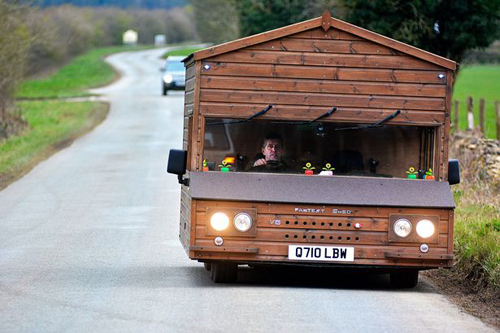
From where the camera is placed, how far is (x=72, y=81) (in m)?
63.2

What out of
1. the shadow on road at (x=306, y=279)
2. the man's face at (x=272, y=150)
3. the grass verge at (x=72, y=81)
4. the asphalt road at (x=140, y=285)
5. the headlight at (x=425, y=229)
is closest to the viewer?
the asphalt road at (x=140, y=285)

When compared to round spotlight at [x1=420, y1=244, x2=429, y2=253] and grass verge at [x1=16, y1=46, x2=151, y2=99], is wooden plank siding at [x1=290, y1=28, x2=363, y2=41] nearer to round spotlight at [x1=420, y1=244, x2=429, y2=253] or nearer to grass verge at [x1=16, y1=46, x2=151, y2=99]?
round spotlight at [x1=420, y1=244, x2=429, y2=253]

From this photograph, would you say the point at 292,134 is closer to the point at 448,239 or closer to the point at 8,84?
the point at 448,239

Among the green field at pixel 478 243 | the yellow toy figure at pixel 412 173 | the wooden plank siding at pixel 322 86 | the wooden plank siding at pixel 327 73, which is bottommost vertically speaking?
the green field at pixel 478 243

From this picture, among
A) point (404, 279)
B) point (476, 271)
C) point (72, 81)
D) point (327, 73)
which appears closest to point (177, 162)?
point (327, 73)

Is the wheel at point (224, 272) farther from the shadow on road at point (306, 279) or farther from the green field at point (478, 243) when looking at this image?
the green field at point (478, 243)

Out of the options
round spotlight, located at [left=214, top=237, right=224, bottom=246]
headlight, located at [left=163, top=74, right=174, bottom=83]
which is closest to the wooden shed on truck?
round spotlight, located at [left=214, top=237, right=224, bottom=246]

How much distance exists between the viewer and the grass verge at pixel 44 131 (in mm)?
25000

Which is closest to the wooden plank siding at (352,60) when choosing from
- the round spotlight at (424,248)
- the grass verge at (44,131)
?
the round spotlight at (424,248)

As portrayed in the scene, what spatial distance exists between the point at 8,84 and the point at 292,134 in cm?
2502

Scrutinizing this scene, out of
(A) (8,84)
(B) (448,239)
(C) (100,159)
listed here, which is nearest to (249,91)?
(B) (448,239)

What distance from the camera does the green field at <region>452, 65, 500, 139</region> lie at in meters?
42.1

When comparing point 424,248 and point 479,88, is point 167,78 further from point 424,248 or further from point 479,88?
point 424,248

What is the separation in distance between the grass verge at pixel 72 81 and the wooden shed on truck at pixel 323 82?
34162 mm
